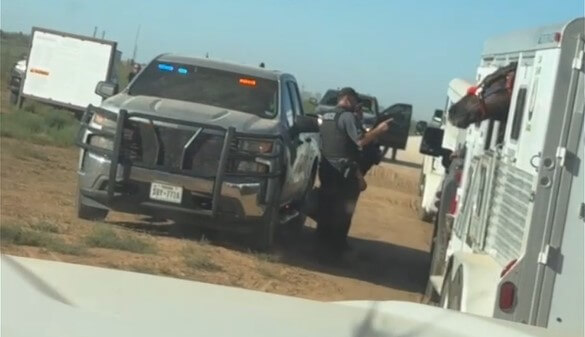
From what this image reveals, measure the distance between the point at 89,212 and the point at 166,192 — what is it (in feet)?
4.15

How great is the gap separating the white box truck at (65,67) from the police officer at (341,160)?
19667 mm

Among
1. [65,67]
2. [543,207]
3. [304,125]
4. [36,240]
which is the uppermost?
[65,67]

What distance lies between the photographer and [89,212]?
1214cm

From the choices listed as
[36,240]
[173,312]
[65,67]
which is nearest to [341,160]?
[36,240]

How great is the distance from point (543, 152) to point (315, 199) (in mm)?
6938

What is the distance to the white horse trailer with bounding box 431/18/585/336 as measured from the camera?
6.47 metres

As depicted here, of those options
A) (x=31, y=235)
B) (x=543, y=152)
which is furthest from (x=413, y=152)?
(x=543, y=152)

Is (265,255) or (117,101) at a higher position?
(117,101)

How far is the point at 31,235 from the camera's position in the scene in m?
11.1

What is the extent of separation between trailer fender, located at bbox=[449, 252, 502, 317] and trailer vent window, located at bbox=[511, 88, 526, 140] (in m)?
0.87

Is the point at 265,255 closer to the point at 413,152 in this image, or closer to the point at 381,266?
the point at 381,266

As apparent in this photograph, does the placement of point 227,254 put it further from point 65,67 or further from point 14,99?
point 14,99

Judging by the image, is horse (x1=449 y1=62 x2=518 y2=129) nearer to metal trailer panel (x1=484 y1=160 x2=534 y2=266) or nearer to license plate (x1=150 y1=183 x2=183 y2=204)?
metal trailer panel (x1=484 y1=160 x2=534 y2=266)

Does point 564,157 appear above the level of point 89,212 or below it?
above
